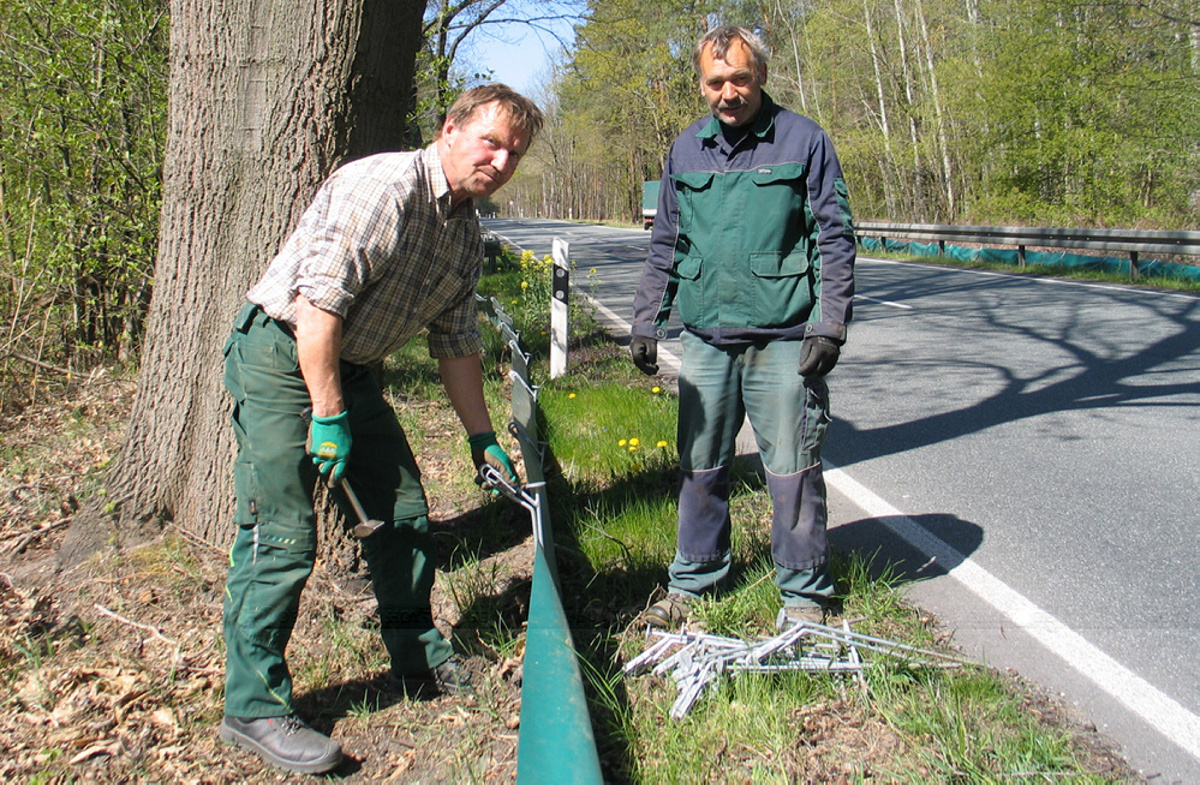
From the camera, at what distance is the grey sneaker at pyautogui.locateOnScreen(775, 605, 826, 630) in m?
3.09

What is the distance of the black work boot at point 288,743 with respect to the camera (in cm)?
251

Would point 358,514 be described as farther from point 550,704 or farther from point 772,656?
point 772,656

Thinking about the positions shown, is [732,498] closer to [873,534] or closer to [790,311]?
[873,534]

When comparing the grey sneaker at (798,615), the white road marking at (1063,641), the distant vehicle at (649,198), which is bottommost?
the white road marking at (1063,641)

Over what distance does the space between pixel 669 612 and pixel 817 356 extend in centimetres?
108

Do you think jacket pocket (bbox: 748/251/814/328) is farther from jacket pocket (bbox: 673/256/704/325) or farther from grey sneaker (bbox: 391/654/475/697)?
grey sneaker (bbox: 391/654/475/697)

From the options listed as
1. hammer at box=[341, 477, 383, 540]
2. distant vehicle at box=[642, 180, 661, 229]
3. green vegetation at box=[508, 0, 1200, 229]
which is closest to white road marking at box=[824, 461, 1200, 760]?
hammer at box=[341, 477, 383, 540]

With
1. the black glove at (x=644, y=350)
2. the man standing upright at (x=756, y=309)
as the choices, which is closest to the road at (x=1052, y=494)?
the man standing upright at (x=756, y=309)

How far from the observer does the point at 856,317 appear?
416 inches

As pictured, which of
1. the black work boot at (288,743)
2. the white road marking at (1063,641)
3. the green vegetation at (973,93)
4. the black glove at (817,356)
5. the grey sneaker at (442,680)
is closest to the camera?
the black work boot at (288,743)

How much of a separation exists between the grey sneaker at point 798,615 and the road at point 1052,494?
0.53 metres

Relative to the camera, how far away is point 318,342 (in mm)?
2422

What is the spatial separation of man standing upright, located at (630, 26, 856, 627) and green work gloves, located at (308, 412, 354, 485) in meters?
1.35

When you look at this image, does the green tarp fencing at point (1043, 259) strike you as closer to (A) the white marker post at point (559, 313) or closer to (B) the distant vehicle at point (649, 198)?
(A) the white marker post at point (559, 313)
